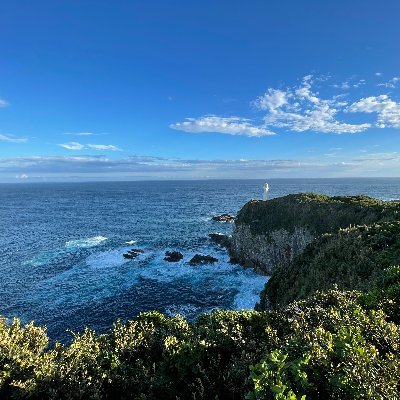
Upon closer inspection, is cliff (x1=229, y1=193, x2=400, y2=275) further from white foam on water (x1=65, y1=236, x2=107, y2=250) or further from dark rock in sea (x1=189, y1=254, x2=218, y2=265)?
white foam on water (x1=65, y1=236, x2=107, y2=250)

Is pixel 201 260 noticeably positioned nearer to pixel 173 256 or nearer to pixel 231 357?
pixel 173 256

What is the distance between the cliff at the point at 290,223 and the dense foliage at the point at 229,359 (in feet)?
141

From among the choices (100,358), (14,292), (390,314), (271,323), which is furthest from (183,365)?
(14,292)

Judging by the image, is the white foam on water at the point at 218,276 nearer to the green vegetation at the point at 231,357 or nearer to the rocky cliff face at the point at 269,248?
the rocky cliff face at the point at 269,248

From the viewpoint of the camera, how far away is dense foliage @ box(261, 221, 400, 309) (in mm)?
28438

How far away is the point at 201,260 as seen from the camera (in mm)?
69875

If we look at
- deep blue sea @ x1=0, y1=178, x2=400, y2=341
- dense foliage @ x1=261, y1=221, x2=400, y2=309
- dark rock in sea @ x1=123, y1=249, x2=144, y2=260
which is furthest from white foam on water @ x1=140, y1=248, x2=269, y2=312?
dense foliage @ x1=261, y1=221, x2=400, y2=309

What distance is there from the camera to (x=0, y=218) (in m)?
129

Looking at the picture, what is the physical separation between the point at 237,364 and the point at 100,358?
5.78 metres

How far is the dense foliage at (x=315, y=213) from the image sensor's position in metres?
53.7

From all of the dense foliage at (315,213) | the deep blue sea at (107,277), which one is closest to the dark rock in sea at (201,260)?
the deep blue sea at (107,277)

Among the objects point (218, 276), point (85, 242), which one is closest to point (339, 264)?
point (218, 276)

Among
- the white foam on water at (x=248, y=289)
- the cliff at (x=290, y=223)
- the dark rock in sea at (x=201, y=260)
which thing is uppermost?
the cliff at (x=290, y=223)

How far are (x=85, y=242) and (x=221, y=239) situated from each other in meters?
38.9
